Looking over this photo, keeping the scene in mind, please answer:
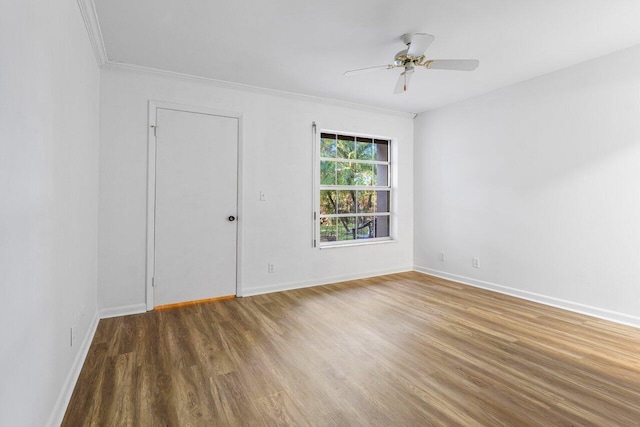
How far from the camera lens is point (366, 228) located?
16.1 ft

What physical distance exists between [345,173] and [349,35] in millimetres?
2208

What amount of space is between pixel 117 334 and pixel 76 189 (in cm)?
131

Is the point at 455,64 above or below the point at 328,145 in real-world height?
above

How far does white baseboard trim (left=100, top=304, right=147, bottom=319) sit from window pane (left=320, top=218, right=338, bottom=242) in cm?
231

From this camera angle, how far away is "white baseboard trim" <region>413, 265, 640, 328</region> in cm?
295

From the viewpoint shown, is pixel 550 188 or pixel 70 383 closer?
pixel 70 383

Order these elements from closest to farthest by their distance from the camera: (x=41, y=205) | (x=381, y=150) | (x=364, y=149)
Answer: (x=41, y=205), (x=364, y=149), (x=381, y=150)

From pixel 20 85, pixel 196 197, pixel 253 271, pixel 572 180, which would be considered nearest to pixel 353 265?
pixel 253 271

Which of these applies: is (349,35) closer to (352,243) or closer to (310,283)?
(352,243)

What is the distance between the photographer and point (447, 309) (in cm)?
332

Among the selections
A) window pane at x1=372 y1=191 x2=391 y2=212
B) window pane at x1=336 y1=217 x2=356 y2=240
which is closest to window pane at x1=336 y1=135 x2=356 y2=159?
window pane at x1=372 y1=191 x2=391 y2=212

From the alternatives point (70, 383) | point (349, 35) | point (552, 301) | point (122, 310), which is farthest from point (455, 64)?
point (122, 310)

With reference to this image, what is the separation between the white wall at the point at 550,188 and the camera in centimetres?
296

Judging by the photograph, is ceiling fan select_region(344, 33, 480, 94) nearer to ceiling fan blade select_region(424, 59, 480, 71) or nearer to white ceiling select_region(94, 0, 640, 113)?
ceiling fan blade select_region(424, 59, 480, 71)
